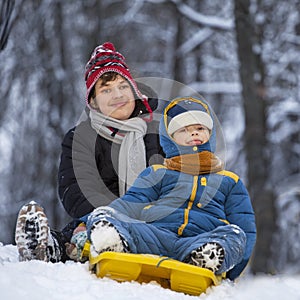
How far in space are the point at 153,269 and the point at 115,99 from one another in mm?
1503

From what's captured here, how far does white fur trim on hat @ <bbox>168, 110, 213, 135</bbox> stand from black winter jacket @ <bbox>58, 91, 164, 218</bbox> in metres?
0.54

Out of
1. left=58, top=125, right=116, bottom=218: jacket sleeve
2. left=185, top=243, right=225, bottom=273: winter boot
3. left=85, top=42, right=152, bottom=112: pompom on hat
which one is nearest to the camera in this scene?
left=185, top=243, right=225, bottom=273: winter boot

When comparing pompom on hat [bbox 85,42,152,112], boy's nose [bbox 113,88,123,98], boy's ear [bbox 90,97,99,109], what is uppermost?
pompom on hat [bbox 85,42,152,112]

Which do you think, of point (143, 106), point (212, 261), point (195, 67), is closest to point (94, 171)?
point (143, 106)

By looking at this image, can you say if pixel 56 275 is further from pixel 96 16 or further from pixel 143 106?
pixel 96 16

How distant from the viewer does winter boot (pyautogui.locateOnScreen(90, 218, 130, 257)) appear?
2.64 m

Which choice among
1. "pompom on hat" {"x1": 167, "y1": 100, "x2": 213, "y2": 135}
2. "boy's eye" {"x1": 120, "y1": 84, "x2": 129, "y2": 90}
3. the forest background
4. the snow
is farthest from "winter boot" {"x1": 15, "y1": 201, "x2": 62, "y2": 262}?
the forest background

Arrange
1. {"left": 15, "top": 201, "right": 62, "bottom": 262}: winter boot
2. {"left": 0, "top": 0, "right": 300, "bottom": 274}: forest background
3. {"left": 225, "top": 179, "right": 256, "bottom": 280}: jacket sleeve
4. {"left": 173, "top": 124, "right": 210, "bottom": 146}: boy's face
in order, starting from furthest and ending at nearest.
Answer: {"left": 0, "top": 0, "right": 300, "bottom": 274}: forest background → {"left": 173, "top": 124, "right": 210, "bottom": 146}: boy's face → {"left": 225, "top": 179, "right": 256, "bottom": 280}: jacket sleeve → {"left": 15, "top": 201, "right": 62, "bottom": 262}: winter boot

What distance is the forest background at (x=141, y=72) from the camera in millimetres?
10711

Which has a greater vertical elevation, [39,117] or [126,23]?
[126,23]

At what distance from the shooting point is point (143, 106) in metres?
4.02

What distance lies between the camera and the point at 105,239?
2646 millimetres

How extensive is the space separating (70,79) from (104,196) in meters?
10.2

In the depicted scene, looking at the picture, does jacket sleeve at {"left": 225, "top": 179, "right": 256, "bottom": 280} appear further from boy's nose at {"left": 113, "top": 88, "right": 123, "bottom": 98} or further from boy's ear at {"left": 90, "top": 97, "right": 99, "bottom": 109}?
boy's ear at {"left": 90, "top": 97, "right": 99, "bottom": 109}
